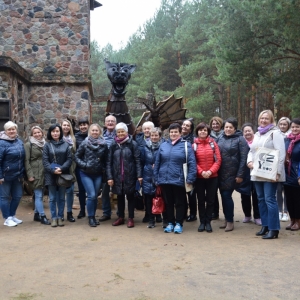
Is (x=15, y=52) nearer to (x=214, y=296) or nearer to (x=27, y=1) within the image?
(x=27, y=1)

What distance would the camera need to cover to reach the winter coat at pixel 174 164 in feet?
17.3

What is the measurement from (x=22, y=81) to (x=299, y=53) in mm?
8936

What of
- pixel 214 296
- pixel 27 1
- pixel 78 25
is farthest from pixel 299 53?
pixel 214 296

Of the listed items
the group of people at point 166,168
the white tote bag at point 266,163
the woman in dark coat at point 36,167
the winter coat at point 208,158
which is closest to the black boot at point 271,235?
the group of people at point 166,168

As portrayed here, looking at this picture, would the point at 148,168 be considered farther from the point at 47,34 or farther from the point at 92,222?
the point at 47,34

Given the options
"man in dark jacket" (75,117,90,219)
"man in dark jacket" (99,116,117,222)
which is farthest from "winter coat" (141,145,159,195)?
"man in dark jacket" (75,117,90,219)

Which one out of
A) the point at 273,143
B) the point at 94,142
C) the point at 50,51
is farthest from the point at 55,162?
the point at 50,51

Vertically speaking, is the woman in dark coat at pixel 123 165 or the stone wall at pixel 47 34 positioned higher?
the stone wall at pixel 47 34

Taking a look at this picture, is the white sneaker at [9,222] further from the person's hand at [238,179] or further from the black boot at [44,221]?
the person's hand at [238,179]

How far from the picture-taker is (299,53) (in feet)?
42.6

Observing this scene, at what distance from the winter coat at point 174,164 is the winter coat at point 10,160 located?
2.11 meters

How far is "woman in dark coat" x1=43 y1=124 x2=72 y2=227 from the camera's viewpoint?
19.0ft

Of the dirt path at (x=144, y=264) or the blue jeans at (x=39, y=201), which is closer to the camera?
the dirt path at (x=144, y=264)

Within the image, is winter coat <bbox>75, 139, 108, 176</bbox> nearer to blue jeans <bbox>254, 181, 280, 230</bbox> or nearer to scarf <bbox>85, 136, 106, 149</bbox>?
scarf <bbox>85, 136, 106, 149</bbox>
